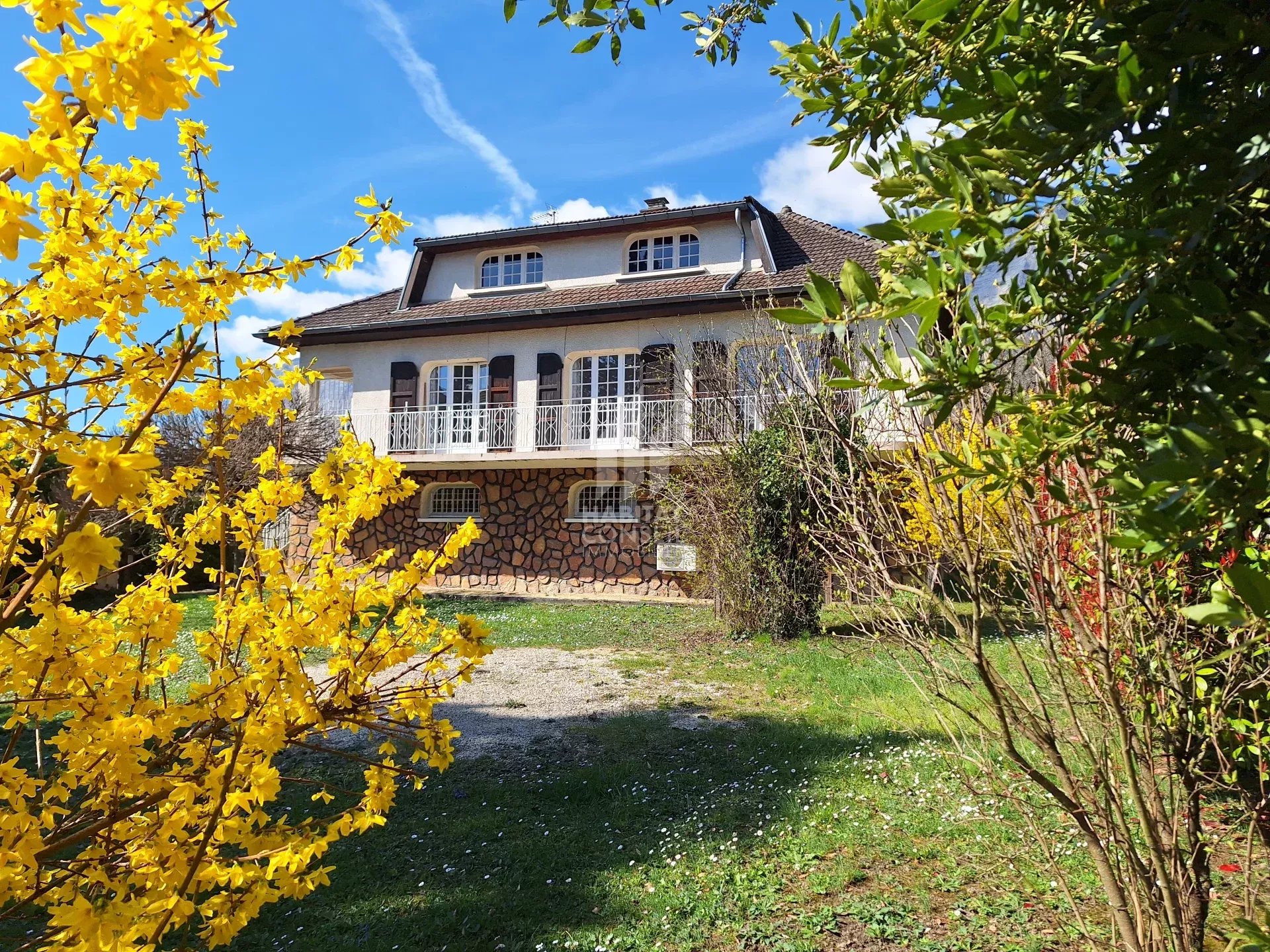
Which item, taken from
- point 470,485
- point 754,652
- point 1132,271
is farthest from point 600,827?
point 470,485

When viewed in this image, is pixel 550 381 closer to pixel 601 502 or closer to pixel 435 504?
pixel 601 502

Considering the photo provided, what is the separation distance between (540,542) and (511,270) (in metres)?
6.08

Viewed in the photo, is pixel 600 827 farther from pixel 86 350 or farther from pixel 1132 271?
pixel 1132 271

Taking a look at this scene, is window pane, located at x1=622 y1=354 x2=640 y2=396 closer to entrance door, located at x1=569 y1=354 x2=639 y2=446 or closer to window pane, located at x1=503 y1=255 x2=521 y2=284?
entrance door, located at x1=569 y1=354 x2=639 y2=446

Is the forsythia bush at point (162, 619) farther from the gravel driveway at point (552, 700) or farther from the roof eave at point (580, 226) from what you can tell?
the roof eave at point (580, 226)

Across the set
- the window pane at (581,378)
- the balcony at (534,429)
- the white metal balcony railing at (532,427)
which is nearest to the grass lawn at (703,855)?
the white metal balcony railing at (532,427)

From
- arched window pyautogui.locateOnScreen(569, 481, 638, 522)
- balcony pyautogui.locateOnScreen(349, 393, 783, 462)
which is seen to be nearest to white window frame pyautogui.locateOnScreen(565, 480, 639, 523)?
arched window pyautogui.locateOnScreen(569, 481, 638, 522)

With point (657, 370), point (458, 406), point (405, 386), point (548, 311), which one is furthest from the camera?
point (405, 386)

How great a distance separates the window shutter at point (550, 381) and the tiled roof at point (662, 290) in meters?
0.95

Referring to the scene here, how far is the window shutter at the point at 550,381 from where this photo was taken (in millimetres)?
15344

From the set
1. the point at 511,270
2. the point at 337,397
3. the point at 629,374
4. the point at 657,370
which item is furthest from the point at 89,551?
the point at 337,397

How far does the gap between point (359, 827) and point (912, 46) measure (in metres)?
2.32

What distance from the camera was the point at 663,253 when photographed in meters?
16.1

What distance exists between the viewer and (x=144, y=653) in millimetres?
2312
